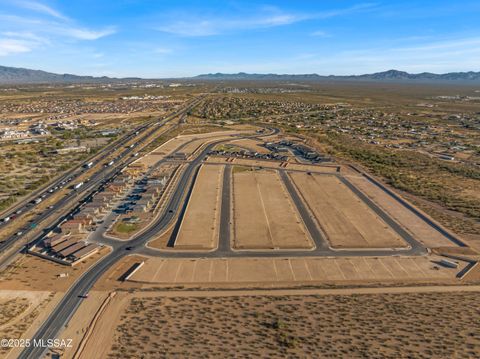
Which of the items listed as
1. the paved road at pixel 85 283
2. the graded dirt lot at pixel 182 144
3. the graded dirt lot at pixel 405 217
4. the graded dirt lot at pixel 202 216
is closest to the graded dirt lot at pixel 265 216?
the graded dirt lot at pixel 202 216

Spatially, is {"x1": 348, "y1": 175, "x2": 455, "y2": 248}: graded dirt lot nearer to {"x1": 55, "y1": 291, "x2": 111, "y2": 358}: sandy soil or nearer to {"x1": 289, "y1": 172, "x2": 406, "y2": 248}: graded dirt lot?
{"x1": 289, "y1": 172, "x2": 406, "y2": 248}: graded dirt lot

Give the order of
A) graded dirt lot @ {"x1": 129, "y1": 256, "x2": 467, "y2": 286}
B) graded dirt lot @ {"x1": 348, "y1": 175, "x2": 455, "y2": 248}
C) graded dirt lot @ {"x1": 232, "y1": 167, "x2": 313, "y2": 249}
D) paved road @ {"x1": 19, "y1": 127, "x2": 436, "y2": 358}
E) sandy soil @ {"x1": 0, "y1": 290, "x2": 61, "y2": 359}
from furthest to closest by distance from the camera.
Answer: graded dirt lot @ {"x1": 348, "y1": 175, "x2": 455, "y2": 248}, graded dirt lot @ {"x1": 232, "y1": 167, "x2": 313, "y2": 249}, graded dirt lot @ {"x1": 129, "y1": 256, "x2": 467, "y2": 286}, paved road @ {"x1": 19, "y1": 127, "x2": 436, "y2": 358}, sandy soil @ {"x1": 0, "y1": 290, "x2": 61, "y2": 359}

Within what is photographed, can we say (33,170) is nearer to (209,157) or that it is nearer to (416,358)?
(209,157)

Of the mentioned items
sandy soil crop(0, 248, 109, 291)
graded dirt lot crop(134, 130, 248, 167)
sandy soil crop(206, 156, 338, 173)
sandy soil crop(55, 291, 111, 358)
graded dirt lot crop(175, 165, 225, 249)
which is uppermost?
graded dirt lot crop(134, 130, 248, 167)

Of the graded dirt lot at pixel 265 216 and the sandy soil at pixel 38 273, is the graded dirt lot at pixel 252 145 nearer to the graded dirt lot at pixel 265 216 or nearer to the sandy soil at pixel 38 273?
the graded dirt lot at pixel 265 216

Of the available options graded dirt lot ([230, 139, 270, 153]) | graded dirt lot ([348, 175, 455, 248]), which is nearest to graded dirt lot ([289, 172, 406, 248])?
graded dirt lot ([348, 175, 455, 248])

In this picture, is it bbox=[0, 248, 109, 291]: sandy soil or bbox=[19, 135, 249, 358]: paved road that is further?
bbox=[0, 248, 109, 291]: sandy soil
